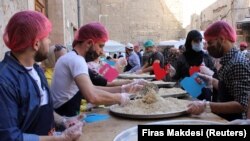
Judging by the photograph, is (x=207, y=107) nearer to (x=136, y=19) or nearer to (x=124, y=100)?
(x=124, y=100)

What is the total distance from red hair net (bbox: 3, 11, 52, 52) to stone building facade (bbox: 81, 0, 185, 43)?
2356 cm

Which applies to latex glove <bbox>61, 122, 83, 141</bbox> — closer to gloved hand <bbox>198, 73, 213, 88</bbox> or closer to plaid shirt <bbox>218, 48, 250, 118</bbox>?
plaid shirt <bbox>218, 48, 250, 118</bbox>

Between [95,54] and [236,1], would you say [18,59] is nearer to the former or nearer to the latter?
[95,54]

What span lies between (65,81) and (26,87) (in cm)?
81

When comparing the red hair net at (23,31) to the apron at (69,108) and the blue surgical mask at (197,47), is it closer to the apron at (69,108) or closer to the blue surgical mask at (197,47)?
the apron at (69,108)

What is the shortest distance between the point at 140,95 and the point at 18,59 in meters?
1.36

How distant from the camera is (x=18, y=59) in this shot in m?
1.61

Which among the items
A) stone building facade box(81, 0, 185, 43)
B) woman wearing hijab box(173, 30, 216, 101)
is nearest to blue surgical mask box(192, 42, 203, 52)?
woman wearing hijab box(173, 30, 216, 101)

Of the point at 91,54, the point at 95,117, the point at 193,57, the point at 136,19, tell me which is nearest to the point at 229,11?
the point at 136,19

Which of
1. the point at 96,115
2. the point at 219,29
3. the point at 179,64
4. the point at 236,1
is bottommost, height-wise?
the point at 96,115

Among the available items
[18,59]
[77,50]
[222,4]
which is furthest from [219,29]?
[222,4]

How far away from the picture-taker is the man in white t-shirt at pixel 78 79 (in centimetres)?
219

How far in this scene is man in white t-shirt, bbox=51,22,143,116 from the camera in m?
2.19

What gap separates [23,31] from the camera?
5.12ft
